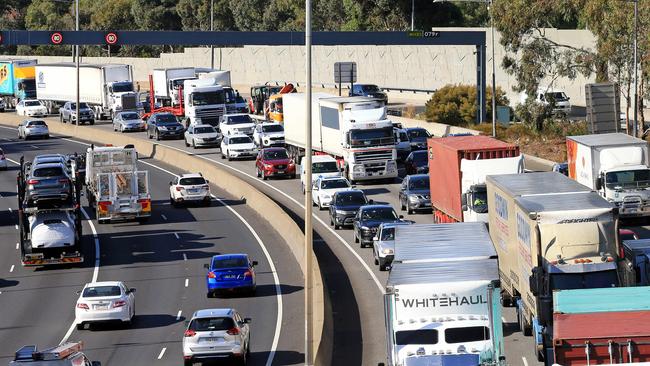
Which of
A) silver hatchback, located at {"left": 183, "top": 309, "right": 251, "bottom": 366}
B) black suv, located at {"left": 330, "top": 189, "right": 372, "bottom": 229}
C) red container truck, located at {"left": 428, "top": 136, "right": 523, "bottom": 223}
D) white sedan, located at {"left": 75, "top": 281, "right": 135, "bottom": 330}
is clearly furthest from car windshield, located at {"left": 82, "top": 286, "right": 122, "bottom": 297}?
black suv, located at {"left": 330, "top": 189, "right": 372, "bottom": 229}

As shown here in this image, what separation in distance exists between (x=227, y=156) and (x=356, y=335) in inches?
1733

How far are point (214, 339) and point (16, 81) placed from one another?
298 ft

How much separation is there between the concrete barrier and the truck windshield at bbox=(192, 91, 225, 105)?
485 cm

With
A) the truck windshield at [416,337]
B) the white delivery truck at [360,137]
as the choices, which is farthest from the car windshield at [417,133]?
the truck windshield at [416,337]

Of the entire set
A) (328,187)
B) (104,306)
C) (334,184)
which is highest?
(334,184)

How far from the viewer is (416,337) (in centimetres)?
2973

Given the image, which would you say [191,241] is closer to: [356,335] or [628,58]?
[356,335]

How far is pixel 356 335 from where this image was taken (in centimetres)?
4028

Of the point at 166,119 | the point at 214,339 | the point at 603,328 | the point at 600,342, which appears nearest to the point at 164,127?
the point at 166,119

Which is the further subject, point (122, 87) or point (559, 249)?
point (122, 87)

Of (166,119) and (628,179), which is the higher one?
(166,119)

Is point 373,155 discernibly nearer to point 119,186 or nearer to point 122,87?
point 119,186

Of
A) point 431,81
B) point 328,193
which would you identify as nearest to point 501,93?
point 431,81

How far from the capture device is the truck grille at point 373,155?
226ft
